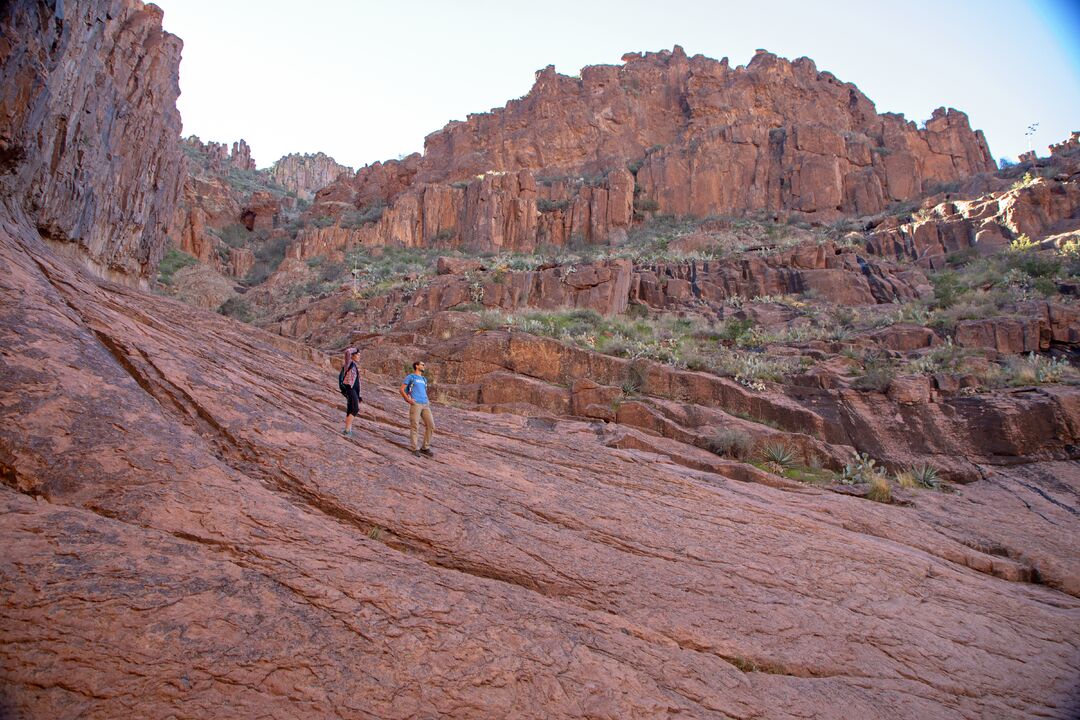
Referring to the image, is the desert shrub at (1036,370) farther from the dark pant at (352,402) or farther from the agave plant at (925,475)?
the dark pant at (352,402)

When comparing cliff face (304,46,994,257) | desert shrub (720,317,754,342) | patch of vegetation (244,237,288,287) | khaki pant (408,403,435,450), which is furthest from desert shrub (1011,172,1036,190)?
patch of vegetation (244,237,288,287)

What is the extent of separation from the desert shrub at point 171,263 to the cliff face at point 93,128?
16792 mm

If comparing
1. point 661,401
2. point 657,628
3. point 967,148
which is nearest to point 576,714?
point 657,628

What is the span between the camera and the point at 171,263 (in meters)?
34.6

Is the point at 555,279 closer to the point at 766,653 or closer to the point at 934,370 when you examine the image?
the point at 934,370

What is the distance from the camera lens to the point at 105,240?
502 inches

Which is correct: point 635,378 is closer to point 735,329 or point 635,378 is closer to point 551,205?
point 735,329

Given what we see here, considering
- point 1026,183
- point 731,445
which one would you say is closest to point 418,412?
point 731,445

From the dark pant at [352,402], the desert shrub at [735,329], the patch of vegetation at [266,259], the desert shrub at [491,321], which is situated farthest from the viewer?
the patch of vegetation at [266,259]

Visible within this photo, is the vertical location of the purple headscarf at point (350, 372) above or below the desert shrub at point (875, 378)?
below

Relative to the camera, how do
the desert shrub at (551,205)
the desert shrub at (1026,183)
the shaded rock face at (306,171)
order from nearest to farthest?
the desert shrub at (1026,183) → the desert shrub at (551,205) → the shaded rock face at (306,171)

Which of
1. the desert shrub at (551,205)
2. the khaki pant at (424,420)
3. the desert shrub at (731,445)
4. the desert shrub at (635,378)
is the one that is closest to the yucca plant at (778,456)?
the desert shrub at (731,445)

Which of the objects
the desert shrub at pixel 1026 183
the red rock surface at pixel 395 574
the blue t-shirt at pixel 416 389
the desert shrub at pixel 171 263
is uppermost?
the desert shrub at pixel 1026 183

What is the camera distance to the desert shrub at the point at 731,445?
1139 cm
